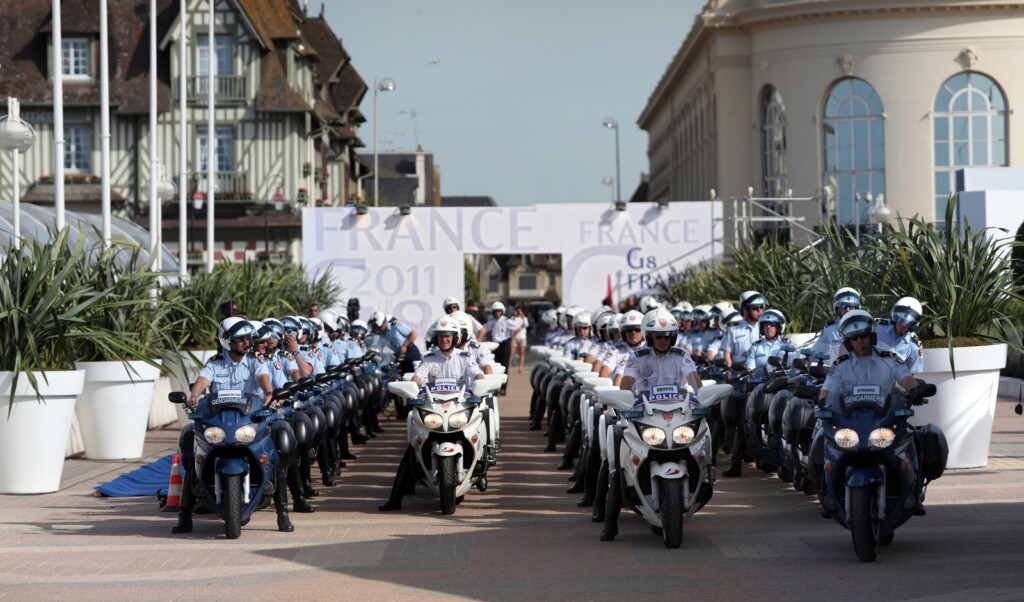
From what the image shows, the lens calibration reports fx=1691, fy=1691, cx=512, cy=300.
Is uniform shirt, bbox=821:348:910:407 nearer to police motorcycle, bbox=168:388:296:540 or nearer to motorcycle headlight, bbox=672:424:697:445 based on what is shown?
motorcycle headlight, bbox=672:424:697:445

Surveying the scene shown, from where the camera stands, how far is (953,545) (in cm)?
1083

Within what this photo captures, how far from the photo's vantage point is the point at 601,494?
489 inches

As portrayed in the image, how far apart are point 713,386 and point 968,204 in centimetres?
2286

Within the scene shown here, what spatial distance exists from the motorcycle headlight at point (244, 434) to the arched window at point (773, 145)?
5213 centimetres

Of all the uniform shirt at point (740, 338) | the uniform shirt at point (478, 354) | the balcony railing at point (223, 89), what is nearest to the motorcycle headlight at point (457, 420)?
the uniform shirt at point (478, 354)

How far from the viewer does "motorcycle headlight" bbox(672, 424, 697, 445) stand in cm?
1098

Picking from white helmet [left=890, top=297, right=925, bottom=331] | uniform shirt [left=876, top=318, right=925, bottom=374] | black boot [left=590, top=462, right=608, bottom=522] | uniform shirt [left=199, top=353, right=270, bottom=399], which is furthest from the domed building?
uniform shirt [left=199, top=353, right=270, bottom=399]

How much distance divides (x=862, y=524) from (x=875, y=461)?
1.63 ft

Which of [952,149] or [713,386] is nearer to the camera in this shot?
[713,386]

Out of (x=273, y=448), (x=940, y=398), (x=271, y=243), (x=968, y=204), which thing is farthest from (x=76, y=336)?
(x=271, y=243)

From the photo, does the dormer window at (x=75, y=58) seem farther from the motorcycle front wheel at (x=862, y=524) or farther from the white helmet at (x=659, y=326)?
the motorcycle front wheel at (x=862, y=524)

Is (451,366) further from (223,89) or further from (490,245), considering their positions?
(223,89)

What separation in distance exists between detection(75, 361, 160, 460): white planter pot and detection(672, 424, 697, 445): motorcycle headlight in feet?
25.6

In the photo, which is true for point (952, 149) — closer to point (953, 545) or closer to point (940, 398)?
point (940, 398)
